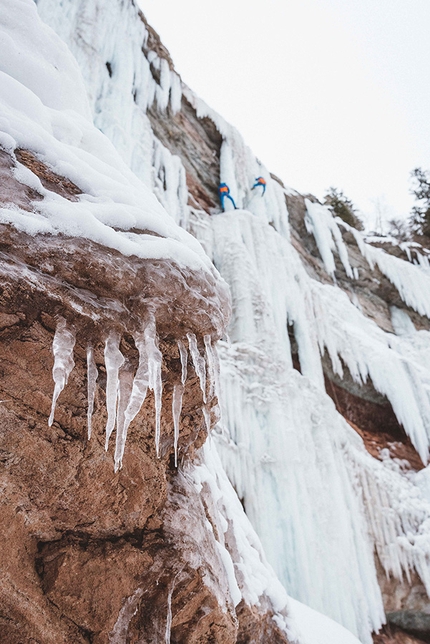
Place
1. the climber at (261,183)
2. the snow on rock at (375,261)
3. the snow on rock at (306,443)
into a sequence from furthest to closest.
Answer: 1. the snow on rock at (375,261)
2. the climber at (261,183)
3. the snow on rock at (306,443)

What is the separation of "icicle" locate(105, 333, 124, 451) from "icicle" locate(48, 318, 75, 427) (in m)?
0.13

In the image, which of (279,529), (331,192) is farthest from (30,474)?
(331,192)

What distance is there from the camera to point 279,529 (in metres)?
4.69

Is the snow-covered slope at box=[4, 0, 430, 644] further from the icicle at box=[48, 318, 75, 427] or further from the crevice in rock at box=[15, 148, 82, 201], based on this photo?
the icicle at box=[48, 318, 75, 427]

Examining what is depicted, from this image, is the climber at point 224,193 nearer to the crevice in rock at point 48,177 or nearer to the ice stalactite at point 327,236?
the ice stalactite at point 327,236

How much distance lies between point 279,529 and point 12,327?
14.5ft

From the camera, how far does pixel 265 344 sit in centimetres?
618

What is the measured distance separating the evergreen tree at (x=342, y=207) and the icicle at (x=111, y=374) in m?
14.4

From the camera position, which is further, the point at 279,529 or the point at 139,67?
the point at 139,67

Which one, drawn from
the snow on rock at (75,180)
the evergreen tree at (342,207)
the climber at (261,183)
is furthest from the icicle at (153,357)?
the evergreen tree at (342,207)

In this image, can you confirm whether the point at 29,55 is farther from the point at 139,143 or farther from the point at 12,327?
the point at 139,143

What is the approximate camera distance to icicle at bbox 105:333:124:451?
139 cm

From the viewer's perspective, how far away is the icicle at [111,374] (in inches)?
54.6

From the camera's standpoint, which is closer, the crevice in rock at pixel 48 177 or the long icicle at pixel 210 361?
the crevice in rock at pixel 48 177
